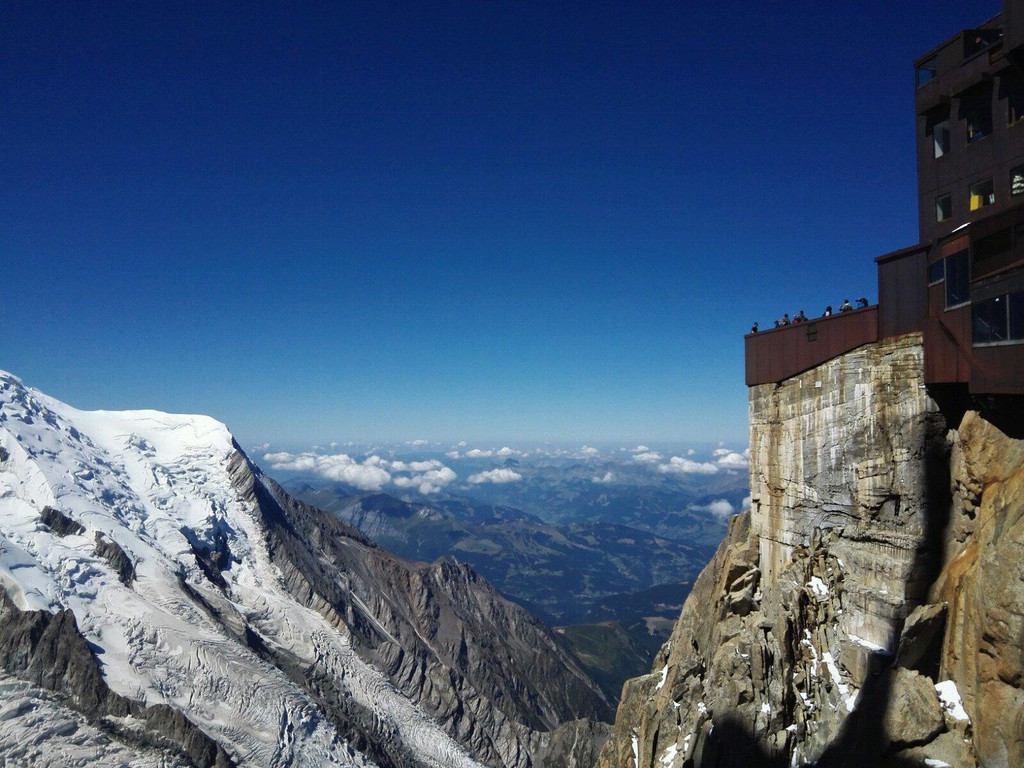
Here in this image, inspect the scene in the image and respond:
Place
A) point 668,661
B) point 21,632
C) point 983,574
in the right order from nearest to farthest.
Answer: point 983,574, point 668,661, point 21,632

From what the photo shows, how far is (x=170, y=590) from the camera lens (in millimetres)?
93500

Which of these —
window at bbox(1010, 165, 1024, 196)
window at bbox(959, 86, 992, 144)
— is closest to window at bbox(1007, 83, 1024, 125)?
window at bbox(959, 86, 992, 144)

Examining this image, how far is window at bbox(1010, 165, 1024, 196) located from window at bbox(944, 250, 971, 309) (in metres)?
2.30

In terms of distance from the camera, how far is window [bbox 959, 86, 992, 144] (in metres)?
18.3

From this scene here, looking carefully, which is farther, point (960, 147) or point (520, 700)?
point (520, 700)

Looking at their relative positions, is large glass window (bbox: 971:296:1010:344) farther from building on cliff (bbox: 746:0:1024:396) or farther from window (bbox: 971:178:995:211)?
window (bbox: 971:178:995:211)

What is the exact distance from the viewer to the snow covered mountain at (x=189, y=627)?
73562 millimetres

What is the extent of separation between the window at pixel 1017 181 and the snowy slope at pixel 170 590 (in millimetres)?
91379

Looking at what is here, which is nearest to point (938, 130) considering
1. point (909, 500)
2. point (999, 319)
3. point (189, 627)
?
point (999, 319)

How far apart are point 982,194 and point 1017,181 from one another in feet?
3.66

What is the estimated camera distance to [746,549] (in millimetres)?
25969

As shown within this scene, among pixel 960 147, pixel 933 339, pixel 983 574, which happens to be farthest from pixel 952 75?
pixel 983 574

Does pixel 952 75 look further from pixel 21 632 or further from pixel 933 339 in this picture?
pixel 21 632

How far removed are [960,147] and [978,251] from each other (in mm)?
5159
